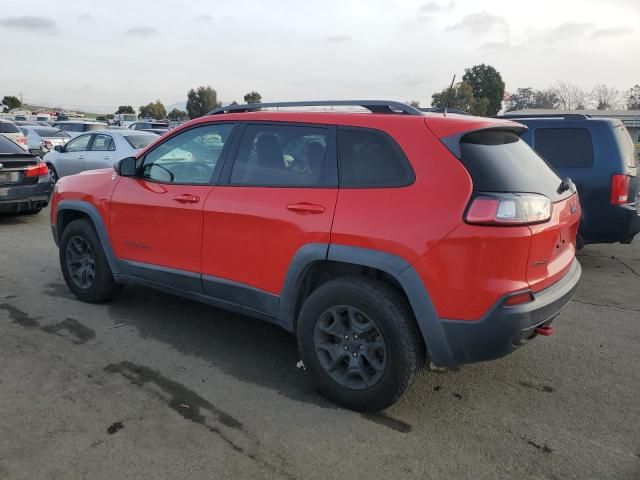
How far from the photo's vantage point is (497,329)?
8.76ft

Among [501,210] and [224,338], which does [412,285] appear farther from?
[224,338]

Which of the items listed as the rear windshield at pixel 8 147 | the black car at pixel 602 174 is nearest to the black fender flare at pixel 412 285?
the black car at pixel 602 174

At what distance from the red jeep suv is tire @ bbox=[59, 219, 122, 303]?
2.70 feet

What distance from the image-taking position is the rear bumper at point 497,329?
266 centimetres

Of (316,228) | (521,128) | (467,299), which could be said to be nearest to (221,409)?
(316,228)

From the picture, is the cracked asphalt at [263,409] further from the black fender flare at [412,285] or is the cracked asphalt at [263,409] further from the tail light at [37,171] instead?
the tail light at [37,171]

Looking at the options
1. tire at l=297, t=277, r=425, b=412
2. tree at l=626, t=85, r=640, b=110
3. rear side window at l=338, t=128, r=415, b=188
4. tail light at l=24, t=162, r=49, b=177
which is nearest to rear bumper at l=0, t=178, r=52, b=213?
tail light at l=24, t=162, r=49, b=177

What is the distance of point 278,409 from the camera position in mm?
3113

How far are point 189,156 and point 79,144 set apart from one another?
8.92m

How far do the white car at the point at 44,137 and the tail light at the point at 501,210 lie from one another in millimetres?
17164

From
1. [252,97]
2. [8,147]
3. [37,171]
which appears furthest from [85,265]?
[252,97]

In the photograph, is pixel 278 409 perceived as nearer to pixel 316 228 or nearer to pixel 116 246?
pixel 316 228

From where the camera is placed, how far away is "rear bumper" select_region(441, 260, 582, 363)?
266cm

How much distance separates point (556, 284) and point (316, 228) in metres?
1.45
